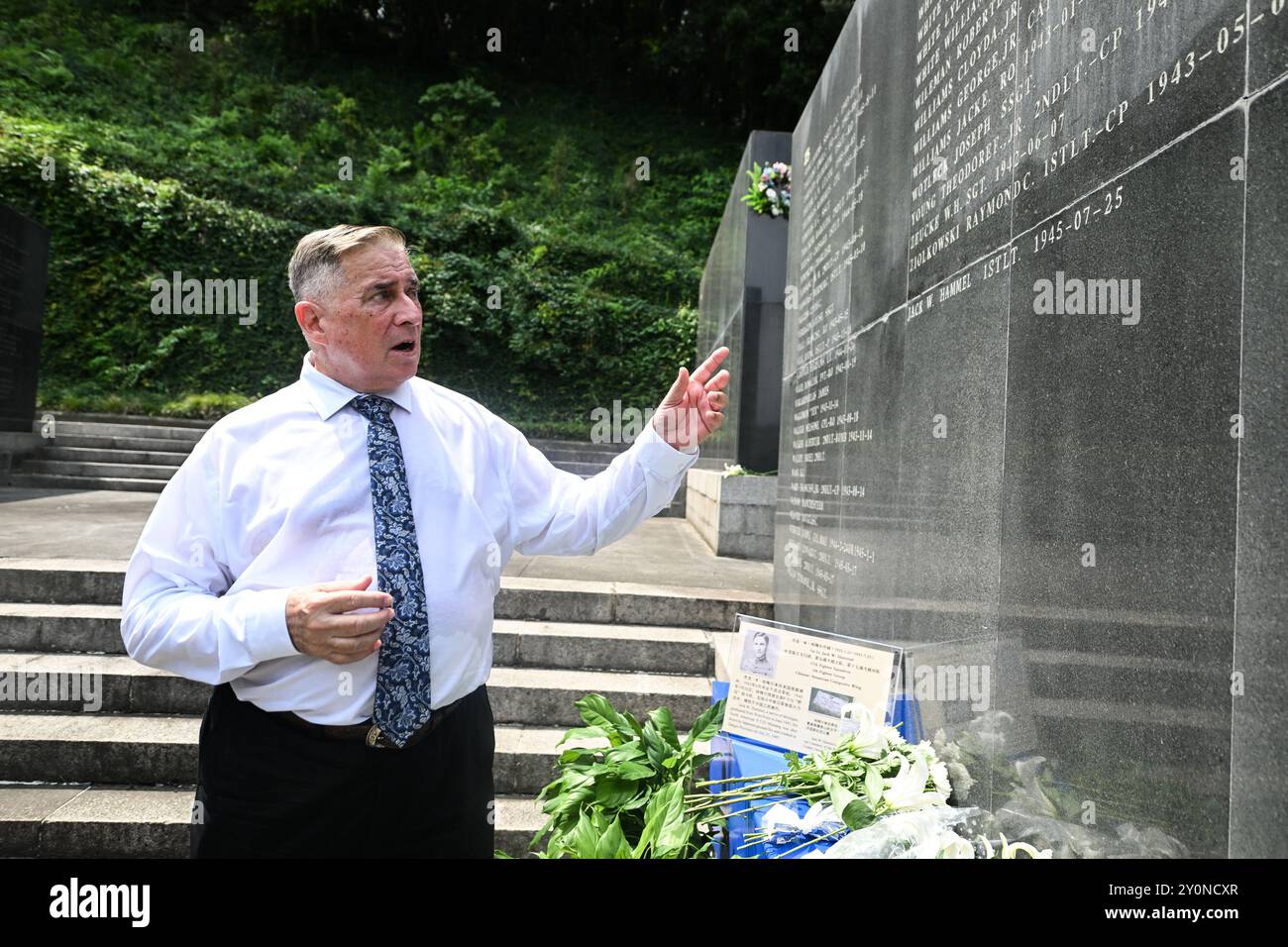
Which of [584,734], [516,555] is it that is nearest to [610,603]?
[516,555]

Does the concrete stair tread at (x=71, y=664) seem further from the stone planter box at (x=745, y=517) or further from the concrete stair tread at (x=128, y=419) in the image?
the concrete stair tread at (x=128, y=419)

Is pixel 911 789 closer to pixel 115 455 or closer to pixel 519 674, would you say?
pixel 519 674

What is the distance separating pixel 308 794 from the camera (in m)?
1.90

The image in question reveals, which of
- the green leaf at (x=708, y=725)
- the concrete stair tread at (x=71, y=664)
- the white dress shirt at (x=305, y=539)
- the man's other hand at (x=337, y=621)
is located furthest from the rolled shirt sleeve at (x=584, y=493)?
the concrete stair tread at (x=71, y=664)

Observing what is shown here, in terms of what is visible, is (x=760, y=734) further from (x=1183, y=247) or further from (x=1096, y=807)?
(x=1183, y=247)

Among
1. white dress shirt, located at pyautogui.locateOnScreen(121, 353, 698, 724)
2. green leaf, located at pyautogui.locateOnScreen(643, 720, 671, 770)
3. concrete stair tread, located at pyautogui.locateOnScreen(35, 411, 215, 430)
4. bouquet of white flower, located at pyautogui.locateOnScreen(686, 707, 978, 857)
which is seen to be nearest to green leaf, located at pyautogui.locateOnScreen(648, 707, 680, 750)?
green leaf, located at pyautogui.locateOnScreen(643, 720, 671, 770)

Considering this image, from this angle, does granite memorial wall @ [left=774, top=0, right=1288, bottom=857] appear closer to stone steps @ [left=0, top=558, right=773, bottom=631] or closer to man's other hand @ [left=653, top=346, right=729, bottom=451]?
man's other hand @ [left=653, top=346, right=729, bottom=451]

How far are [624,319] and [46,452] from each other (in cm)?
1095

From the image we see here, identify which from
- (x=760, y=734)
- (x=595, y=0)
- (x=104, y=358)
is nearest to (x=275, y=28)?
(x=595, y=0)

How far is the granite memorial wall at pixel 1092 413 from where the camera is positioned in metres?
1.31

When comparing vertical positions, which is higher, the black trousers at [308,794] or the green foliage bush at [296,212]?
the green foliage bush at [296,212]

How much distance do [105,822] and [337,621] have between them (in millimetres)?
2654

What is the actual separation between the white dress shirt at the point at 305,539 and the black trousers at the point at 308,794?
0.08 metres

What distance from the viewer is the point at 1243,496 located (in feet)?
4.28
